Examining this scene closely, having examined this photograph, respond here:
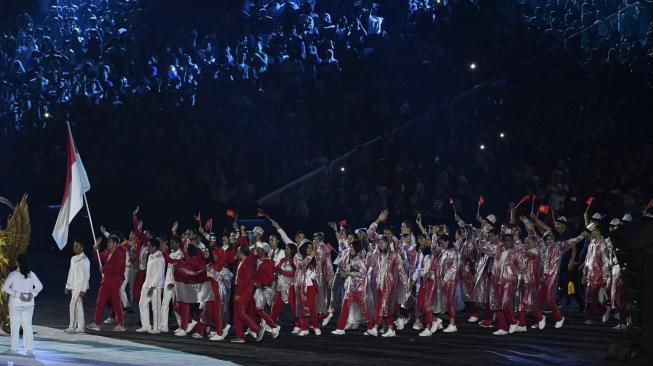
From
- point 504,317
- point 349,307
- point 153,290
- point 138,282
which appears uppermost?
point 138,282

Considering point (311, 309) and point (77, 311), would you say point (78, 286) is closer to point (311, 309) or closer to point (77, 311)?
point (77, 311)

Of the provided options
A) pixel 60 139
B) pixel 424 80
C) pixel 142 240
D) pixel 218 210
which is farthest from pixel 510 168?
pixel 60 139

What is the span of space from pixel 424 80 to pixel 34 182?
11894 millimetres

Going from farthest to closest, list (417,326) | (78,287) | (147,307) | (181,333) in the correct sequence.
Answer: (417,326), (147,307), (181,333), (78,287)

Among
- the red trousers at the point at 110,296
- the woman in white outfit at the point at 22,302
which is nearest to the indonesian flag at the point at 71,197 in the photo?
the red trousers at the point at 110,296

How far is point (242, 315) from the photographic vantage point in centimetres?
1722

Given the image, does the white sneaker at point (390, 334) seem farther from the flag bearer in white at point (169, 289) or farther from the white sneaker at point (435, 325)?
the flag bearer in white at point (169, 289)

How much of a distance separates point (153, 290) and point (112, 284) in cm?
82

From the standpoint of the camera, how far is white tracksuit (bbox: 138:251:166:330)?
60.6ft

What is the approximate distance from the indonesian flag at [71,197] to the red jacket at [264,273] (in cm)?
340

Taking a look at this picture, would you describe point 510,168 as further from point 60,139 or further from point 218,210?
point 60,139

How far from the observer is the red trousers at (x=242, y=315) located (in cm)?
1722

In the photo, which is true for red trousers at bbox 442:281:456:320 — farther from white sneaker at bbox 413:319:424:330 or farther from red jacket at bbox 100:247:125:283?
red jacket at bbox 100:247:125:283

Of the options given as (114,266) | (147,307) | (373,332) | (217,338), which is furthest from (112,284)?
(373,332)
